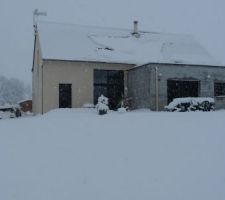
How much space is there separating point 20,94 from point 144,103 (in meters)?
66.1

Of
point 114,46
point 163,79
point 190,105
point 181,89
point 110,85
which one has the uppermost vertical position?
point 114,46

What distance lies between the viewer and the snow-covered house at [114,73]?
26475mm

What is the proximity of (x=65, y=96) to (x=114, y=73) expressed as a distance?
141 inches

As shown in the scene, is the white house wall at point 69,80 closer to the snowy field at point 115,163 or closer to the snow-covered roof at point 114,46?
the snow-covered roof at point 114,46

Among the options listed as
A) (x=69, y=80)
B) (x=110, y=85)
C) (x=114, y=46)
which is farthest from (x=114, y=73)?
(x=69, y=80)

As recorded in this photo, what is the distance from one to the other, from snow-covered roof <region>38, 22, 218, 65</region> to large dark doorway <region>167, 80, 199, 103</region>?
1.82 metres

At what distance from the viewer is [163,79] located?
2625 centimetres

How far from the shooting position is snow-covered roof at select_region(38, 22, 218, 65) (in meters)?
28.4

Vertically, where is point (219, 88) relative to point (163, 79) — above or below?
below

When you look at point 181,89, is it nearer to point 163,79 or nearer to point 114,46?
point 163,79

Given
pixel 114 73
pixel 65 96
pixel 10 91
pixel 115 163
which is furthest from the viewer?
pixel 10 91

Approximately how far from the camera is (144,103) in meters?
26.5

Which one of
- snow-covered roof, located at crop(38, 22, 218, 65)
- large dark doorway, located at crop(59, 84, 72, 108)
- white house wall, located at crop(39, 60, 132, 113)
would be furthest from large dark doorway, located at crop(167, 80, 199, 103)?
large dark doorway, located at crop(59, 84, 72, 108)

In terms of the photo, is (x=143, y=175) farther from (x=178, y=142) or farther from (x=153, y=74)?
(x=153, y=74)
